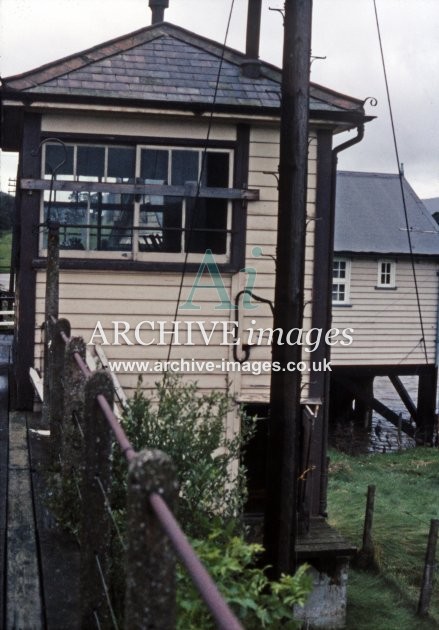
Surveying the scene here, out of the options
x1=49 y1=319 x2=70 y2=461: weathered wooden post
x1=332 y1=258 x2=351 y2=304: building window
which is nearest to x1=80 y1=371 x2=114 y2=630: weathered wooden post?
x1=49 y1=319 x2=70 y2=461: weathered wooden post

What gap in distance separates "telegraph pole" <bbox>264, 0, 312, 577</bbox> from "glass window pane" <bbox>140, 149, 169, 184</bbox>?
353cm

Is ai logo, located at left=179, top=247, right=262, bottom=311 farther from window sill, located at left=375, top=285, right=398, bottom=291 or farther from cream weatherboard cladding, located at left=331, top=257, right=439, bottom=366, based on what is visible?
window sill, located at left=375, top=285, right=398, bottom=291

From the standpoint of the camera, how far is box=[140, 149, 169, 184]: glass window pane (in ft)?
32.6

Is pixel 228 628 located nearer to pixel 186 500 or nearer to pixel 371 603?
pixel 186 500

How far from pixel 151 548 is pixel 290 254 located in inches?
191

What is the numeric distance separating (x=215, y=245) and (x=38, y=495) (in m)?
5.53

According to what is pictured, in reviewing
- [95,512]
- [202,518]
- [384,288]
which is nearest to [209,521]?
[202,518]

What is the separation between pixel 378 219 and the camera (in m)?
22.2

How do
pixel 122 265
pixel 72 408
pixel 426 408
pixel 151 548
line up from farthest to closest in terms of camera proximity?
pixel 426 408
pixel 122 265
pixel 72 408
pixel 151 548

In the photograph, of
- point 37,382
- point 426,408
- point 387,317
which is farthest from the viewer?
point 426,408

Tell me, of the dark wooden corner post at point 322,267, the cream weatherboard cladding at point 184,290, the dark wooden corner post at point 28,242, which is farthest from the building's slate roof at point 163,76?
the dark wooden corner post at point 322,267

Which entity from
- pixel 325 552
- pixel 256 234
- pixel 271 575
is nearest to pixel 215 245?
pixel 256 234

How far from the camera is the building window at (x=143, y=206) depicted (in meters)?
9.82

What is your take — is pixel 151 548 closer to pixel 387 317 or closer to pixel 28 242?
pixel 28 242
